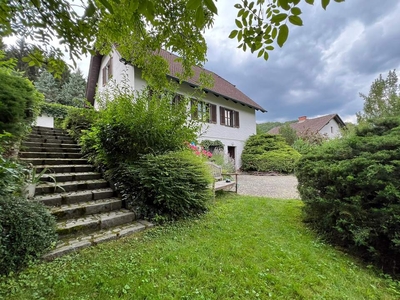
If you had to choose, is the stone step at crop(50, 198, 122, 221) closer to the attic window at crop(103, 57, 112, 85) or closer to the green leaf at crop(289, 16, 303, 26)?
the green leaf at crop(289, 16, 303, 26)

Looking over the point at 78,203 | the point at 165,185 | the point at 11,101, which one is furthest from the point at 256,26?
the point at 11,101

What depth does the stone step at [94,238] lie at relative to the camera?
2.39 metres

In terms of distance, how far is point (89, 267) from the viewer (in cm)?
219

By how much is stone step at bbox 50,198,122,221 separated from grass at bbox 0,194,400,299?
3.04 feet

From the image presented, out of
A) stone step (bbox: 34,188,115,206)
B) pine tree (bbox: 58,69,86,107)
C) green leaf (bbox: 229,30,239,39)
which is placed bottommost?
stone step (bbox: 34,188,115,206)

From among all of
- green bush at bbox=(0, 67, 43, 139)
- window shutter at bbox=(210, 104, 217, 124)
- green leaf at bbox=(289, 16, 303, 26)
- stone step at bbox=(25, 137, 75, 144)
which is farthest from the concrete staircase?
window shutter at bbox=(210, 104, 217, 124)

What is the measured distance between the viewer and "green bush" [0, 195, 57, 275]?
201cm

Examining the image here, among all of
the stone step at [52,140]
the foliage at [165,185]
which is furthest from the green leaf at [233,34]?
the stone step at [52,140]

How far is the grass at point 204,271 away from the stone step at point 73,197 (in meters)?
1.33

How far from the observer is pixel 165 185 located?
363 centimetres

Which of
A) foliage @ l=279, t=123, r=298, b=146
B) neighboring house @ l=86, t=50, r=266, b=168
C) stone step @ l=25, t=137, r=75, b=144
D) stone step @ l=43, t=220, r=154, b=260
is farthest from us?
foliage @ l=279, t=123, r=298, b=146

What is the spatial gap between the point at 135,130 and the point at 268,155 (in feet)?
35.9

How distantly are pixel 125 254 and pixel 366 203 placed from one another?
11.7 feet

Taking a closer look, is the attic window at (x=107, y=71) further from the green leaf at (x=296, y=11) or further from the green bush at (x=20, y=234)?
the green leaf at (x=296, y=11)
